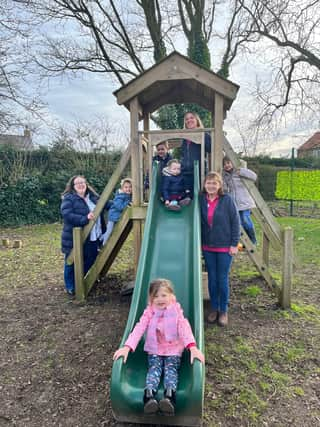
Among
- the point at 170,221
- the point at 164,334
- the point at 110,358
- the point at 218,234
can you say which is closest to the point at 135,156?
the point at 170,221

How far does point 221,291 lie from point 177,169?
1709mm

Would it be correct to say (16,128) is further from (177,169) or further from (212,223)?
(212,223)

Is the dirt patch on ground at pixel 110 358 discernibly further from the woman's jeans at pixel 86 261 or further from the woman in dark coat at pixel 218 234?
the woman in dark coat at pixel 218 234

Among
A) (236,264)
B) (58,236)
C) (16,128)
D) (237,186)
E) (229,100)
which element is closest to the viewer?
(229,100)

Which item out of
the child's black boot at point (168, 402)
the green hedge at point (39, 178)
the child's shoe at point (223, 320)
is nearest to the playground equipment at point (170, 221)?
the child's black boot at point (168, 402)

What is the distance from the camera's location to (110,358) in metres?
3.45

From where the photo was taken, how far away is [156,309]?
9.35 ft

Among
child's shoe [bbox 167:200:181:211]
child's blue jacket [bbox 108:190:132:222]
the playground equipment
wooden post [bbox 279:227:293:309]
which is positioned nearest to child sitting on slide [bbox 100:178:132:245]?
child's blue jacket [bbox 108:190:132:222]

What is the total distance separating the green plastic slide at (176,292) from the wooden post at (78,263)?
3.83 feet

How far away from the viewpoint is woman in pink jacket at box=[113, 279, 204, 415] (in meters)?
2.51

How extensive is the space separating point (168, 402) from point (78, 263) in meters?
2.93

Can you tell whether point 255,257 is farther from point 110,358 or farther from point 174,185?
point 110,358

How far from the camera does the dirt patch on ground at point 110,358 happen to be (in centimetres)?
269

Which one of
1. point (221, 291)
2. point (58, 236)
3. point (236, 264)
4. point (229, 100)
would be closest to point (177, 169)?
point (229, 100)
